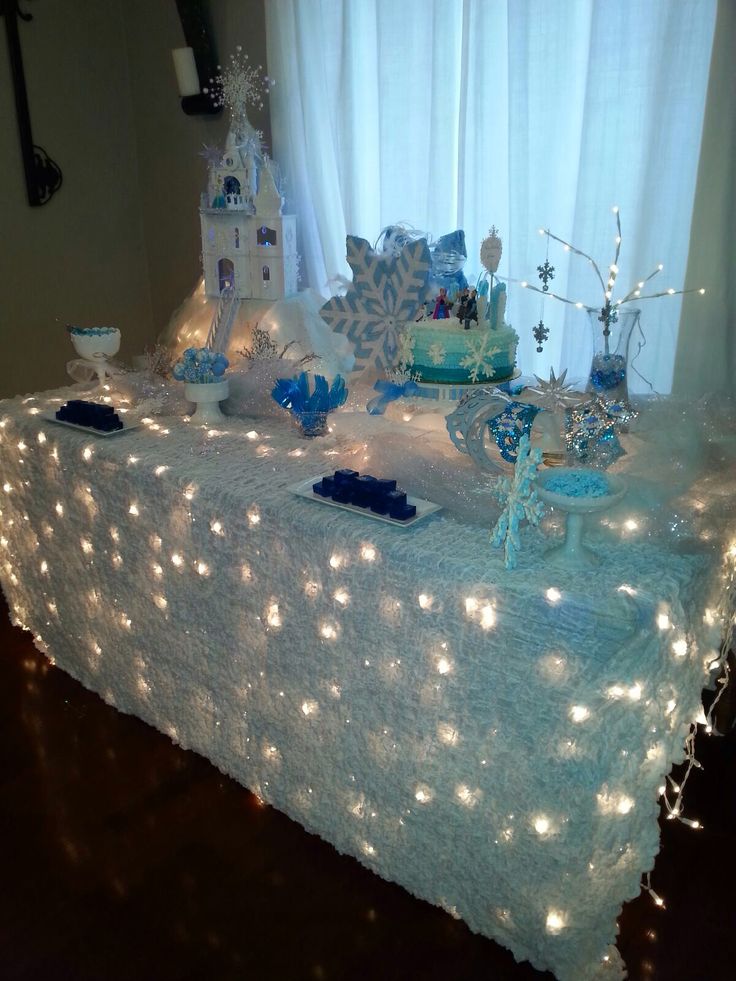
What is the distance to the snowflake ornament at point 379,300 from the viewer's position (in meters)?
1.61

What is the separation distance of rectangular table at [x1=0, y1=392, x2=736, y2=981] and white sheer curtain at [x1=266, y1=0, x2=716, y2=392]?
2.42 ft

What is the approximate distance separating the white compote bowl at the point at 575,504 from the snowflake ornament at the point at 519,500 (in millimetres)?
22

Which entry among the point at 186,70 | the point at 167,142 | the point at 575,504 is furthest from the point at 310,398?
the point at 167,142

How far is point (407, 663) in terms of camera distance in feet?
4.01

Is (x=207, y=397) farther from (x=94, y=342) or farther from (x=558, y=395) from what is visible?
(x=558, y=395)

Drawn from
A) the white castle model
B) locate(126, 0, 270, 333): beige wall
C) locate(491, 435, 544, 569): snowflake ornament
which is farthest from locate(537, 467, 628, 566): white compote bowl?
locate(126, 0, 270, 333): beige wall

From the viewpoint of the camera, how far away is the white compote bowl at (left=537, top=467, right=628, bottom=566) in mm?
1082

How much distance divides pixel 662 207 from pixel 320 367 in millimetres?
869

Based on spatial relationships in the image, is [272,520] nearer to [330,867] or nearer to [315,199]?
[330,867]

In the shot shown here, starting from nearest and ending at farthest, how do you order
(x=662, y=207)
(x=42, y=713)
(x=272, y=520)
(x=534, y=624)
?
(x=534, y=624), (x=272, y=520), (x=662, y=207), (x=42, y=713)

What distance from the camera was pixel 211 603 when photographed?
1536 millimetres

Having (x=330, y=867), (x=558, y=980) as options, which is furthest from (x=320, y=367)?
(x=558, y=980)

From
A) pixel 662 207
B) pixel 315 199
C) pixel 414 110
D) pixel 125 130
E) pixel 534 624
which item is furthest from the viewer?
pixel 125 130

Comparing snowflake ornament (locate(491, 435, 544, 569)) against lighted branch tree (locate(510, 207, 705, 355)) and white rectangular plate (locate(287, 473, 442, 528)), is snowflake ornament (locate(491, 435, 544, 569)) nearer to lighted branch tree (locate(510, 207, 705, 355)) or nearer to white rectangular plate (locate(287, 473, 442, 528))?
white rectangular plate (locate(287, 473, 442, 528))
